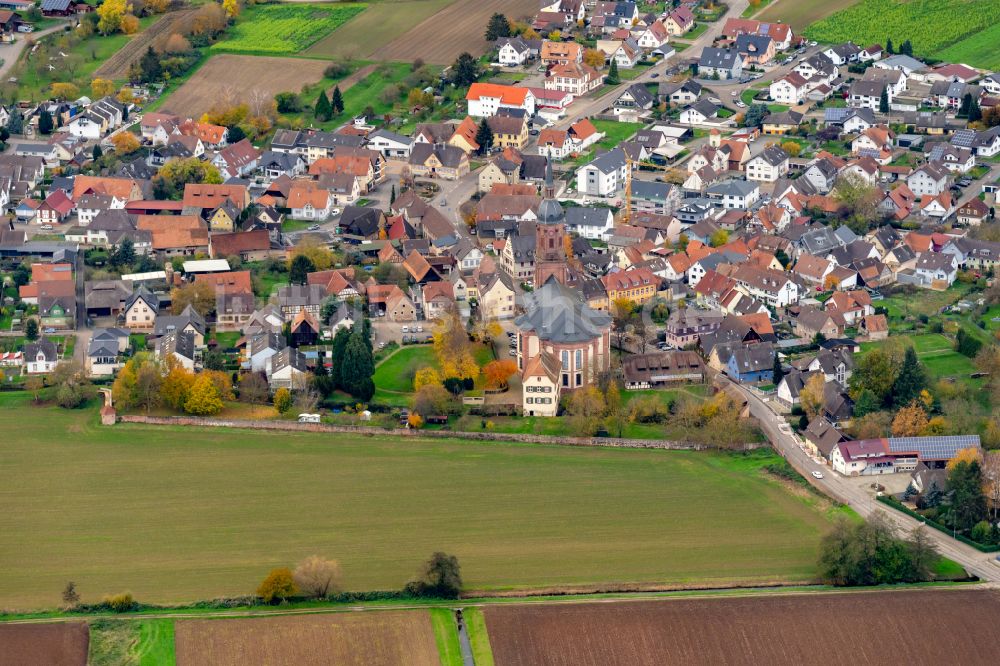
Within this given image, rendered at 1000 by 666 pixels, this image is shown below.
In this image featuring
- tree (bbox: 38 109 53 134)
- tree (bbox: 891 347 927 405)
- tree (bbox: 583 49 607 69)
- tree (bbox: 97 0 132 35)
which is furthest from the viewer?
tree (bbox: 97 0 132 35)

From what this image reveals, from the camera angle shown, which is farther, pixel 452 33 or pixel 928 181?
pixel 452 33

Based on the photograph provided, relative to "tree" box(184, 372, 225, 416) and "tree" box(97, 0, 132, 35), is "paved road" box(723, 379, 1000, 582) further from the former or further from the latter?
"tree" box(97, 0, 132, 35)

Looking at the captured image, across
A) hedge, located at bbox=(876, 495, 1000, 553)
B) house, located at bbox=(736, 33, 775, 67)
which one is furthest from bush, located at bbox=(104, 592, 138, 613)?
house, located at bbox=(736, 33, 775, 67)

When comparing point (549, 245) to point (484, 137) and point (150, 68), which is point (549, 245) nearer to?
point (484, 137)

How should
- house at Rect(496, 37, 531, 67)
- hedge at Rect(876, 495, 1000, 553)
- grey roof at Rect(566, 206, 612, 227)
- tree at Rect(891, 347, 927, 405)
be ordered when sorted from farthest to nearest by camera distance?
house at Rect(496, 37, 531, 67), grey roof at Rect(566, 206, 612, 227), tree at Rect(891, 347, 927, 405), hedge at Rect(876, 495, 1000, 553)

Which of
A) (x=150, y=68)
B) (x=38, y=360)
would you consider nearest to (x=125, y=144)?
(x=150, y=68)

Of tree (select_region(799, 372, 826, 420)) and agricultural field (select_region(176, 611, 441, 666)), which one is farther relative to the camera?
tree (select_region(799, 372, 826, 420))

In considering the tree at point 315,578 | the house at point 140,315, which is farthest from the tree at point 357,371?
the tree at point 315,578

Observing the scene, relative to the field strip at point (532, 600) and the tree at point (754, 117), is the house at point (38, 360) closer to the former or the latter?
the field strip at point (532, 600)
